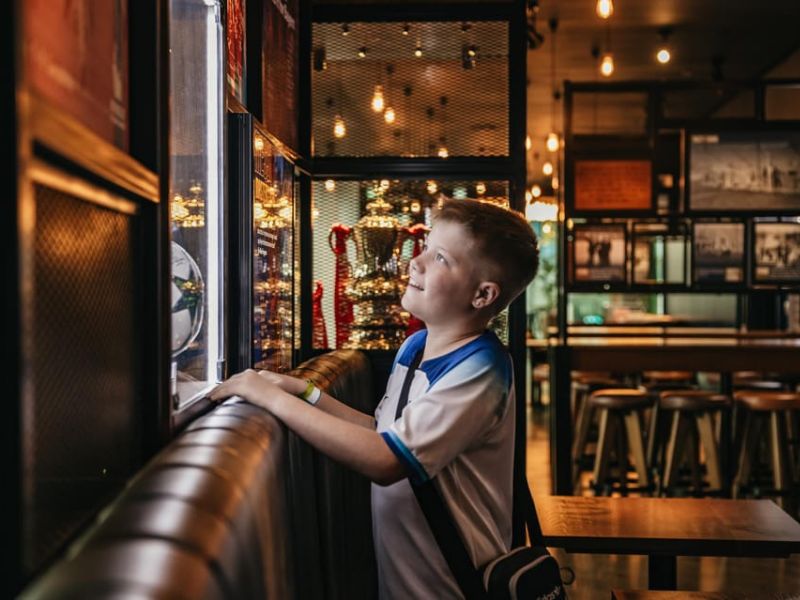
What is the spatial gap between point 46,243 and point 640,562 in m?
4.37

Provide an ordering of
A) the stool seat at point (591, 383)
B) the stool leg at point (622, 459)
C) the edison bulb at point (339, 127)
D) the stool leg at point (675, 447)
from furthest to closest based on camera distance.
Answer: the stool seat at point (591, 383)
the stool leg at point (622, 459)
the stool leg at point (675, 447)
the edison bulb at point (339, 127)

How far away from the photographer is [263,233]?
2383 mm

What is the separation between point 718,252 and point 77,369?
22.1ft

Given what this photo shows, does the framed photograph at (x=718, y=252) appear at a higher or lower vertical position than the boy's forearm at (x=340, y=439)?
higher

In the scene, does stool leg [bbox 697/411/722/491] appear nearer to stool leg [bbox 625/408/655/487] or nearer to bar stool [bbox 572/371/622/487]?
stool leg [bbox 625/408/655/487]

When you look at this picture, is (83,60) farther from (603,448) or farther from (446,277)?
(603,448)

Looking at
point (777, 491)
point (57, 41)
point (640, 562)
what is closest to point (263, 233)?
point (57, 41)

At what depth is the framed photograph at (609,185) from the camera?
7121mm

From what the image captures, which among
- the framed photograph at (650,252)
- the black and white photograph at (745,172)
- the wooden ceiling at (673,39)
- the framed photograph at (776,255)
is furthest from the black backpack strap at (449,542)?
the framed photograph at (650,252)

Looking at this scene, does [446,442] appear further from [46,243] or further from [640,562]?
[640,562]

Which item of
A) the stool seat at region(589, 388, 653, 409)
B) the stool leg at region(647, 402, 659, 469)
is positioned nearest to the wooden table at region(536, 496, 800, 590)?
the stool seat at region(589, 388, 653, 409)

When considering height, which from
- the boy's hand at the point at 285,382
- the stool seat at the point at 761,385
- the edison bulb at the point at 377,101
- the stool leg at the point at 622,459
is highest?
the edison bulb at the point at 377,101

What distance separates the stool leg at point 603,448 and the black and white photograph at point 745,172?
196 centimetres

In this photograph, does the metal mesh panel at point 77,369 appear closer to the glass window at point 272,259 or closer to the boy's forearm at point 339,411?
the boy's forearm at point 339,411
